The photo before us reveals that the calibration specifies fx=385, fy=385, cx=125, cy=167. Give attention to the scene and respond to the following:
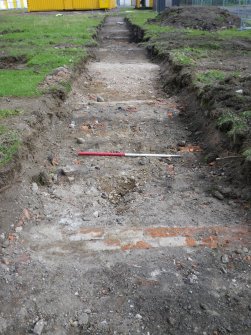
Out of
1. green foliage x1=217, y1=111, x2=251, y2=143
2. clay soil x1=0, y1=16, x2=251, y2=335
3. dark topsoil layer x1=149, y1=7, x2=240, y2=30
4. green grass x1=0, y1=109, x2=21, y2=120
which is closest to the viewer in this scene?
clay soil x1=0, y1=16, x2=251, y2=335

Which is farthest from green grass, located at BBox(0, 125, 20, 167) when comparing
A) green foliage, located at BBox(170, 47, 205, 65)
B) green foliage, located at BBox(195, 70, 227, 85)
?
green foliage, located at BBox(170, 47, 205, 65)

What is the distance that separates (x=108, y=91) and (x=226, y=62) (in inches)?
140

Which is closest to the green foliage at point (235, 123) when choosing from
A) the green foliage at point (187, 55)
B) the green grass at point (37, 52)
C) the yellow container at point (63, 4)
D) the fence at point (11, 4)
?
the green grass at point (37, 52)

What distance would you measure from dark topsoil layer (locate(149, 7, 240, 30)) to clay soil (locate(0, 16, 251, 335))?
548 inches

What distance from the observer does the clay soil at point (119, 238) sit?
10.3 feet

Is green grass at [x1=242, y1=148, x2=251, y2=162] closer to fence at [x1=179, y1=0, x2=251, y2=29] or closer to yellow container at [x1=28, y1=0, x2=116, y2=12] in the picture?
fence at [x1=179, y1=0, x2=251, y2=29]

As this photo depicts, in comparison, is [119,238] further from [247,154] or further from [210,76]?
[210,76]

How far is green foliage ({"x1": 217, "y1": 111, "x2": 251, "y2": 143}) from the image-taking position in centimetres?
548

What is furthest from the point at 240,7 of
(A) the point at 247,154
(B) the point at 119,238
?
(B) the point at 119,238

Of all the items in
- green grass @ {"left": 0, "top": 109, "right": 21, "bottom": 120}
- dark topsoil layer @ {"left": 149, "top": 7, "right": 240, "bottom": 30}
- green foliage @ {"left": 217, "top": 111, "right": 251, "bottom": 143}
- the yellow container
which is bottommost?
green foliage @ {"left": 217, "top": 111, "right": 251, "bottom": 143}

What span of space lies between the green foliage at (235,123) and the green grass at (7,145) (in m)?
3.02

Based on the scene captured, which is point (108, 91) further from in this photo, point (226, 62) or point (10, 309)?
point (10, 309)

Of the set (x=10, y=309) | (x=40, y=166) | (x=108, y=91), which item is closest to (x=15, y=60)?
(x=108, y=91)

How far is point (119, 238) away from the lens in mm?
4035
